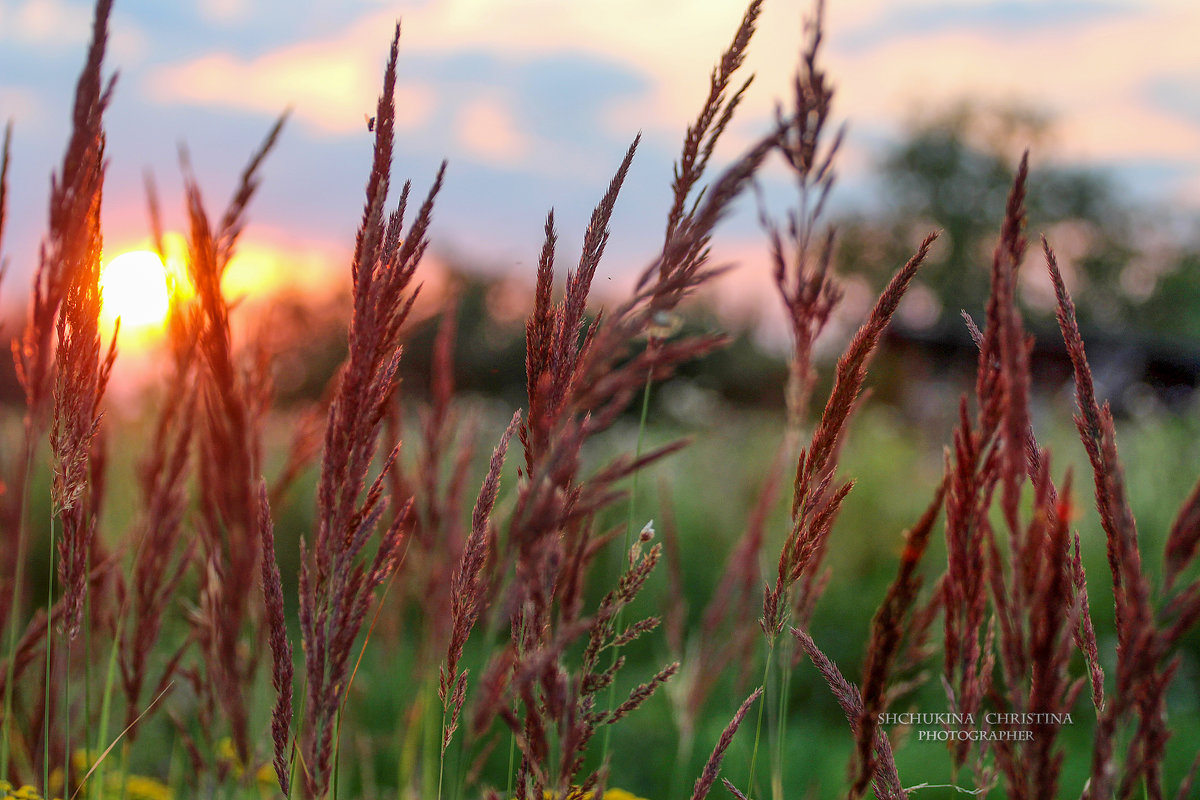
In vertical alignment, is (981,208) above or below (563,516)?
above

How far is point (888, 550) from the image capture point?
6.61 metres

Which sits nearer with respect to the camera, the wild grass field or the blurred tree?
the wild grass field

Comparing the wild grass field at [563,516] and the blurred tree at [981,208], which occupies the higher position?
the blurred tree at [981,208]

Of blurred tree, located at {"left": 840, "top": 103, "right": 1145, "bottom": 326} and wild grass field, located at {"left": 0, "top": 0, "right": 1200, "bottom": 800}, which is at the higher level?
blurred tree, located at {"left": 840, "top": 103, "right": 1145, "bottom": 326}

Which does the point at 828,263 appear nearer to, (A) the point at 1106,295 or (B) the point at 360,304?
(B) the point at 360,304

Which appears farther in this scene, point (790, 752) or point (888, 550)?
point (888, 550)

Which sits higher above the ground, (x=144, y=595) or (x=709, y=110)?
(x=709, y=110)

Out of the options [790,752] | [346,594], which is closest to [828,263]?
[346,594]

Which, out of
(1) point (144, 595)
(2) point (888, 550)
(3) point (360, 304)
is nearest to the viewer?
(3) point (360, 304)

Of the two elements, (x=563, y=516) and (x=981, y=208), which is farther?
(x=981, y=208)

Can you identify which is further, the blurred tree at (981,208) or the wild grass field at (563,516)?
the blurred tree at (981,208)

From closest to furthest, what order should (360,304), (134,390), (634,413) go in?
(360,304) < (134,390) < (634,413)

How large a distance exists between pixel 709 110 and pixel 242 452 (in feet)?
2.12

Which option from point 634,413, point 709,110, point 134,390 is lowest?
point 634,413
